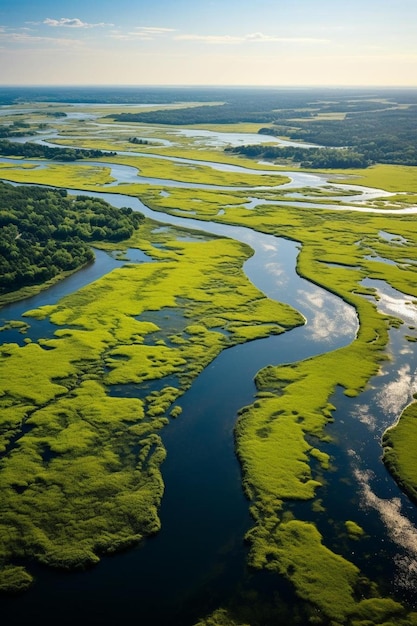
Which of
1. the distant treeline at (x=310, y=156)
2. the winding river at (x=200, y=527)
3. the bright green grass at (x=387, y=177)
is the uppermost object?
the distant treeline at (x=310, y=156)

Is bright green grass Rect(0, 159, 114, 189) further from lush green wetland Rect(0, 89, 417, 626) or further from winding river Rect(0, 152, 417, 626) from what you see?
winding river Rect(0, 152, 417, 626)

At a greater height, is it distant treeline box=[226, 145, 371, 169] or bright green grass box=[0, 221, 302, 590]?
distant treeline box=[226, 145, 371, 169]

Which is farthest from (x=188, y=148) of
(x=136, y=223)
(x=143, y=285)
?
(x=143, y=285)

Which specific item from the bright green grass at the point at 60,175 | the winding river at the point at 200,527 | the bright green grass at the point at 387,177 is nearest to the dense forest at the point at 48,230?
the bright green grass at the point at 60,175

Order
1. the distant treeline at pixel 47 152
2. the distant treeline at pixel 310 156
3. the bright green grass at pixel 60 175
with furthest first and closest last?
the distant treeline at pixel 310 156
the distant treeline at pixel 47 152
the bright green grass at pixel 60 175

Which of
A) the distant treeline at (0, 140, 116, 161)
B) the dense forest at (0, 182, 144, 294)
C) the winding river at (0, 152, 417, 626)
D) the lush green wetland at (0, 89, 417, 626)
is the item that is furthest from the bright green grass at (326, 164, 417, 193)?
the winding river at (0, 152, 417, 626)

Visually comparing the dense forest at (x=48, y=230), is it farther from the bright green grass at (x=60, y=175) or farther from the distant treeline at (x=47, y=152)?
the distant treeline at (x=47, y=152)
